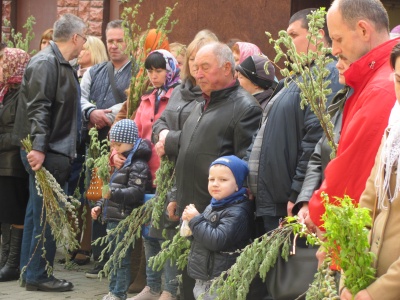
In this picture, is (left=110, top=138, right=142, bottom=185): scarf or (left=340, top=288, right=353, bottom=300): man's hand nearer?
(left=340, top=288, right=353, bottom=300): man's hand

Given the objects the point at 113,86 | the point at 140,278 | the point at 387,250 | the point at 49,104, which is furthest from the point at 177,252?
the point at 387,250

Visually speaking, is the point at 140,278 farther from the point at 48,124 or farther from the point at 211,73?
the point at 211,73

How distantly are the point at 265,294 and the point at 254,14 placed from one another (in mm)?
4850

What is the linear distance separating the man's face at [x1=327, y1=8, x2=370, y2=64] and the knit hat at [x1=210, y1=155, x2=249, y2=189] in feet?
5.93

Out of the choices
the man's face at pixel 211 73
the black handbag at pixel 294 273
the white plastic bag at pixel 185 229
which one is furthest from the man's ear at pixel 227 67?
the black handbag at pixel 294 273

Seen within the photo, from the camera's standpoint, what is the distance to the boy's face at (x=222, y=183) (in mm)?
6883

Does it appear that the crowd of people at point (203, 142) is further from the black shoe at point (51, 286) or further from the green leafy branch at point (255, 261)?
the green leafy branch at point (255, 261)

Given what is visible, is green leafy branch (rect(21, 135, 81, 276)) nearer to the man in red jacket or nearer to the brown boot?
the brown boot

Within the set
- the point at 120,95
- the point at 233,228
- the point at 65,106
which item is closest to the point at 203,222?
the point at 233,228

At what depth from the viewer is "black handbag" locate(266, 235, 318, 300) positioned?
575 cm

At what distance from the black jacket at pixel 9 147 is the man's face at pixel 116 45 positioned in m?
1.13

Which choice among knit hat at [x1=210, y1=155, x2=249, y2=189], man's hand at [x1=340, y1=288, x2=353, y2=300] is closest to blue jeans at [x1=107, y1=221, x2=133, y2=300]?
knit hat at [x1=210, y1=155, x2=249, y2=189]

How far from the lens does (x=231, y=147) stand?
7.41m

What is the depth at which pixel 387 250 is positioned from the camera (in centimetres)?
417
